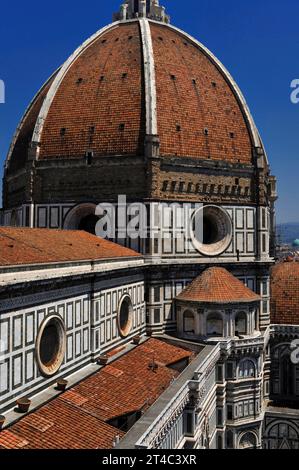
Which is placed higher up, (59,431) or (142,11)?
(142,11)

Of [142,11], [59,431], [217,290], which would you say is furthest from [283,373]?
[142,11]

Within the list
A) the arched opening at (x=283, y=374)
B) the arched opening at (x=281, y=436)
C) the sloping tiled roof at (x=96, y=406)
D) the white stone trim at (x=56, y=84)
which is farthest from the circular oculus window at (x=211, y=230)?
the white stone trim at (x=56, y=84)

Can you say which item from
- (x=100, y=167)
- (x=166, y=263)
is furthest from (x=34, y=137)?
(x=166, y=263)

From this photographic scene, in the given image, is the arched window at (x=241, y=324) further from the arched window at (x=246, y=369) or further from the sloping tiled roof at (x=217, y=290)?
the arched window at (x=246, y=369)

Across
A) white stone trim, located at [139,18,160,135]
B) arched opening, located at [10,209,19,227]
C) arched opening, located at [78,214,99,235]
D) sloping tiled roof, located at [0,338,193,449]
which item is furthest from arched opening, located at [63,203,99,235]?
sloping tiled roof, located at [0,338,193,449]

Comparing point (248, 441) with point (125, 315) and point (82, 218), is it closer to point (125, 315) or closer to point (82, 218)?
point (125, 315)
